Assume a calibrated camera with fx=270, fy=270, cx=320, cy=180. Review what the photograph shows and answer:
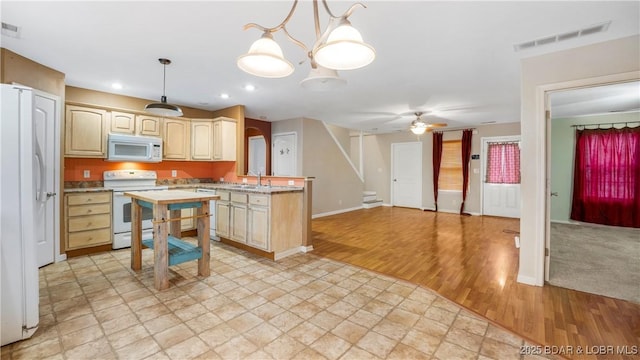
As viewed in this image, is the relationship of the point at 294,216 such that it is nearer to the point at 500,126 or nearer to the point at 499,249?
the point at 499,249

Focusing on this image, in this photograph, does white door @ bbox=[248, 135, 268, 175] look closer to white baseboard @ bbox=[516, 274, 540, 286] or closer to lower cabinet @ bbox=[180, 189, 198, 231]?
lower cabinet @ bbox=[180, 189, 198, 231]

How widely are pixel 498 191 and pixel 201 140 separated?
284 inches

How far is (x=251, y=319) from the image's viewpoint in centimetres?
221

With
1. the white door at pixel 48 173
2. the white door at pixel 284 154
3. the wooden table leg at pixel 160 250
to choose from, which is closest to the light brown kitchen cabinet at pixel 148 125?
the white door at pixel 48 173

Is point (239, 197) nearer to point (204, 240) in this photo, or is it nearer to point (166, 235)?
point (204, 240)

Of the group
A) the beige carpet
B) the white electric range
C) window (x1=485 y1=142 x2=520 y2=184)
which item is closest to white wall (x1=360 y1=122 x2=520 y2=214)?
window (x1=485 y1=142 x2=520 y2=184)

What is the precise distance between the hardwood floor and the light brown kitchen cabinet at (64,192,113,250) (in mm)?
3107

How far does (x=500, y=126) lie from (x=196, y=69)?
716 cm

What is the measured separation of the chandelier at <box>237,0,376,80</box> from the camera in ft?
4.38

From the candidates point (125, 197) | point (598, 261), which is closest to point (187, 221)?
point (125, 197)

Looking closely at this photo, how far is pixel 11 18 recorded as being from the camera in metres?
2.27

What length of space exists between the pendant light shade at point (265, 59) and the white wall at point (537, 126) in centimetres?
273

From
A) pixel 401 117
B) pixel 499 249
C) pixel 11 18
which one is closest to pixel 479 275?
pixel 499 249

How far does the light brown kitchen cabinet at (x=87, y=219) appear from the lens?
→ 364cm
